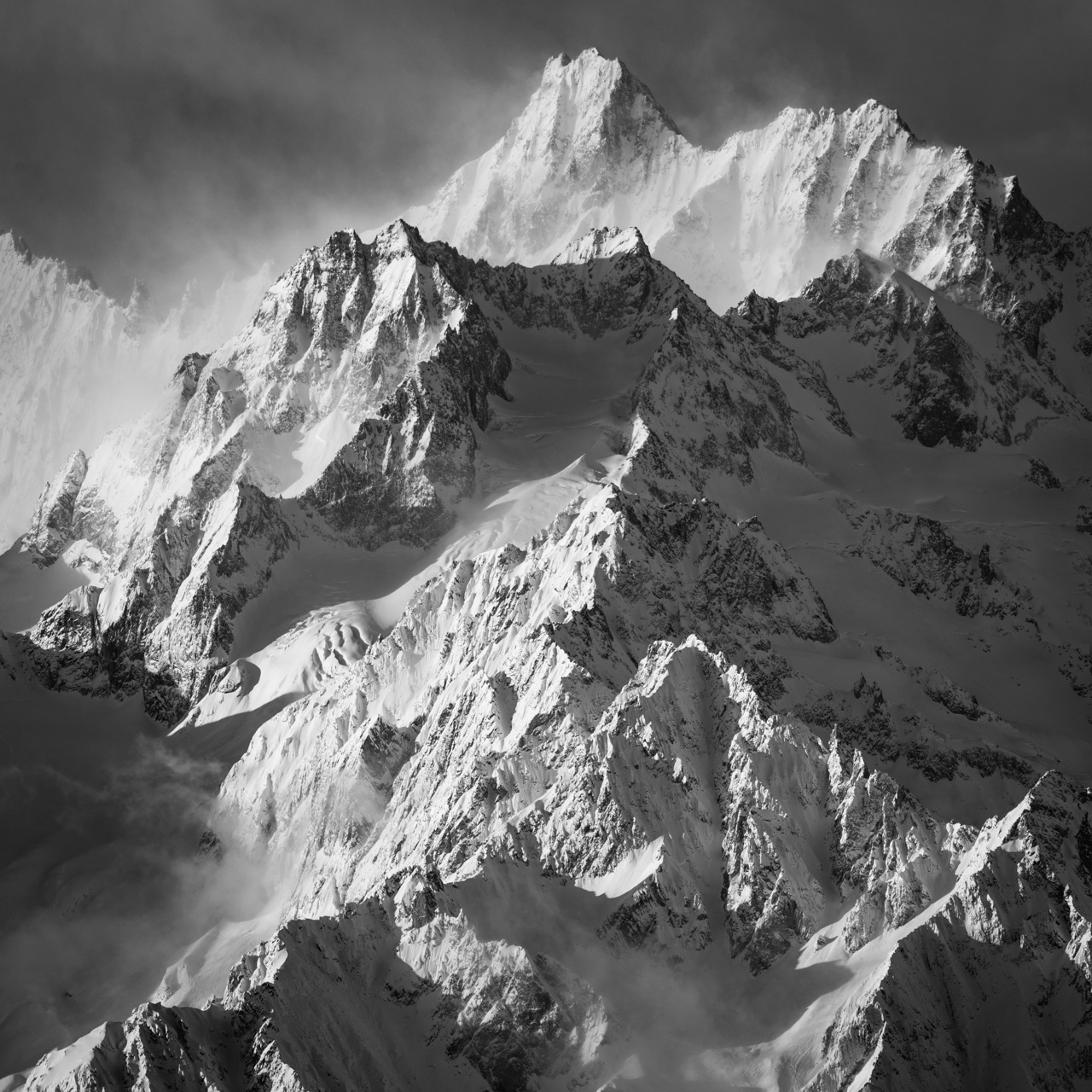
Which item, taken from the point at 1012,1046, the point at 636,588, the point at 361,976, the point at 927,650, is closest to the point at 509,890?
the point at 361,976

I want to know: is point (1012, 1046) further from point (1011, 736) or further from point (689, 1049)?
point (1011, 736)

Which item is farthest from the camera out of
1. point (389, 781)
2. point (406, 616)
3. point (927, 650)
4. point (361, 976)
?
point (927, 650)

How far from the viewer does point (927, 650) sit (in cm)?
18225

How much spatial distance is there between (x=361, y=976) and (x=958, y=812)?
6478cm

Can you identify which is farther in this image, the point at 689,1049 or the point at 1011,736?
the point at 1011,736

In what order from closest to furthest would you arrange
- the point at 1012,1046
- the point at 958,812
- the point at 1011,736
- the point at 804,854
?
1. the point at 1012,1046
2. the point at 804,854
3. the point at 958,812
4. the point at 1011,736

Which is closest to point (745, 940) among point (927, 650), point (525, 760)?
point (525, 760)

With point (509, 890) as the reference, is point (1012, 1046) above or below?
below

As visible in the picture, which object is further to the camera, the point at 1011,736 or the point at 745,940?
the point at 1011,736

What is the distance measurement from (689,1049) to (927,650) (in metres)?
102

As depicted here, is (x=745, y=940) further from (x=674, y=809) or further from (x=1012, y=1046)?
(x=1012, y=1046)

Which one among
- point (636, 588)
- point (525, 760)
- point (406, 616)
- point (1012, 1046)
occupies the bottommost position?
point (1012, 1046)

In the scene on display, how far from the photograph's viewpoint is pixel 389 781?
146500 millimetres

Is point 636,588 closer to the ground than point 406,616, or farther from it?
closer to the ground
